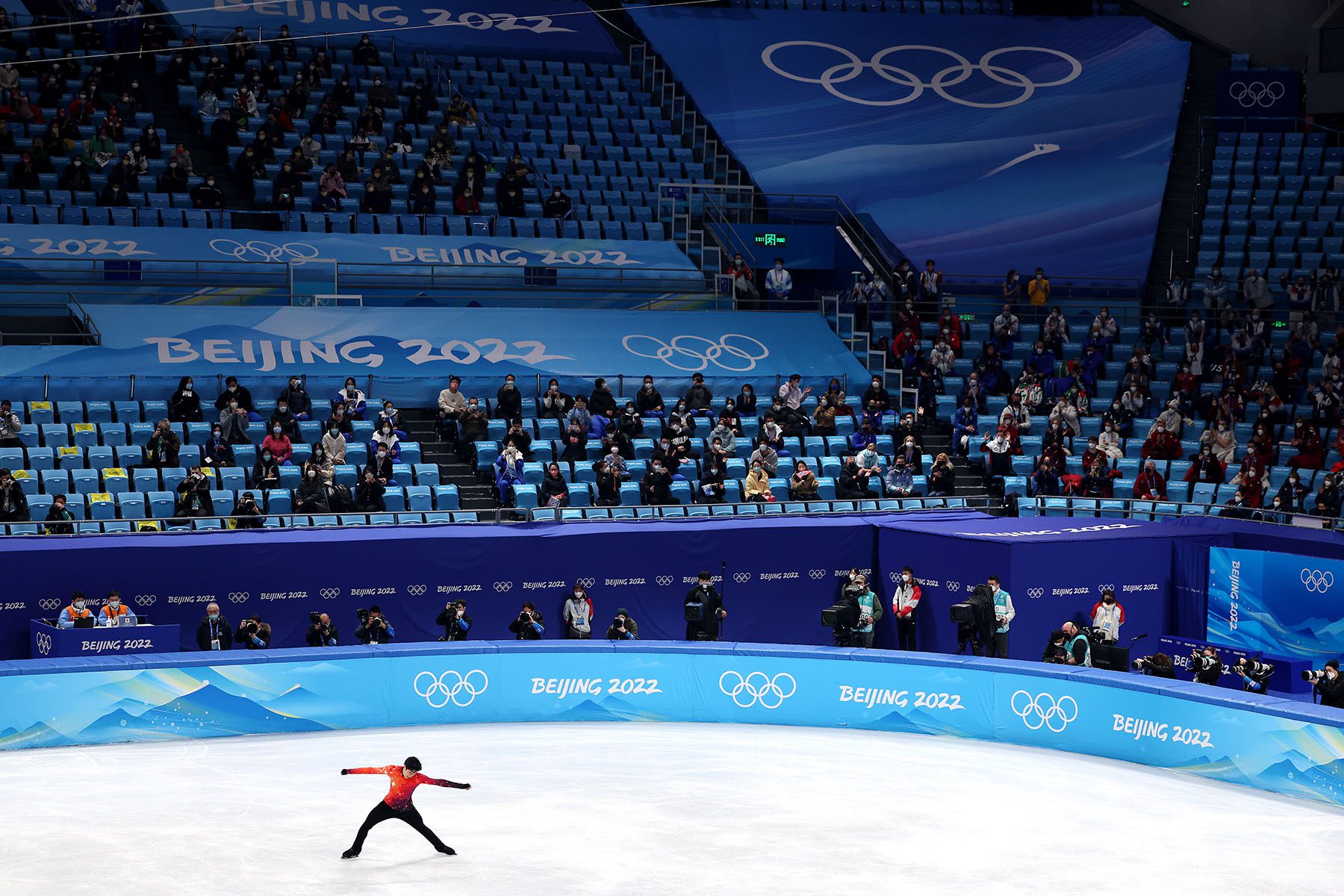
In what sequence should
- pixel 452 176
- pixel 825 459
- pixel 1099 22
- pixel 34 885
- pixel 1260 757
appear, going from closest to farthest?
pixel 34 885
pixel 1260 757
pixel 825 459
pixel 452 176
pixel 1099 22

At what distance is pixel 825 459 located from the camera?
25469 mm

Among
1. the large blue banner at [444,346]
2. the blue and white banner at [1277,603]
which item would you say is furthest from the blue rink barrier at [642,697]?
the large blue banner at [444,346]

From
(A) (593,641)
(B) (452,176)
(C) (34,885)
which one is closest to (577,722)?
(A) (593,641)

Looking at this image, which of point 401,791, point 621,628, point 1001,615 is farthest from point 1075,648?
point 401,791

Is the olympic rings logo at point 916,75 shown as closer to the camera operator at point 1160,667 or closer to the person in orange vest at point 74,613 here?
the camera operator at point 1160,667

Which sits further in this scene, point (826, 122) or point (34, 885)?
point (826, 122)

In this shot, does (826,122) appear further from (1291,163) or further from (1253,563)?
(1253,563)

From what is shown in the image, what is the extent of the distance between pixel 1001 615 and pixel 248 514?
9823 millimetres

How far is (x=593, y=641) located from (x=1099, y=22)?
25.9 meters

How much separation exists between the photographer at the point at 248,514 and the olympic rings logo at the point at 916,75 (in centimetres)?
1919

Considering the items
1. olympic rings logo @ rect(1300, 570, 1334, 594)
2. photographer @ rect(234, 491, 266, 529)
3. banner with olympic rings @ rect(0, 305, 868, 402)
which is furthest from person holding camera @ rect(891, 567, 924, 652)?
photographer @ rect(234, 491, 266, 529)

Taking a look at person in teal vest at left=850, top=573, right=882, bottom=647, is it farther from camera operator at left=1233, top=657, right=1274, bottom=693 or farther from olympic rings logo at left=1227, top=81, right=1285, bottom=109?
olympic rings logo at left=1227, top=81, right=1285, bottom=109

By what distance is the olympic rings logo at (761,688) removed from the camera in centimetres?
1812

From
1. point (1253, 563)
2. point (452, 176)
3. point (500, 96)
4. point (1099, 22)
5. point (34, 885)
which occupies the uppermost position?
point (1099, 22)
